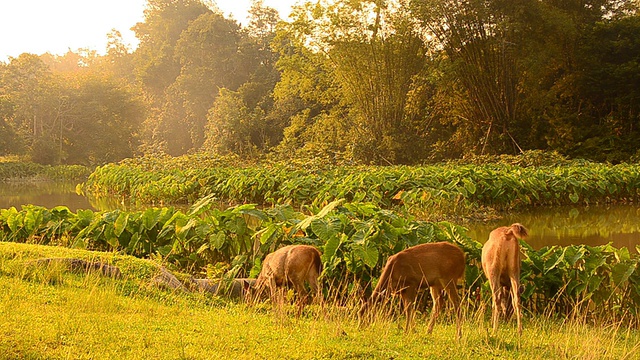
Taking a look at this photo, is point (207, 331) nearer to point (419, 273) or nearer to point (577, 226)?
point (419, 273)

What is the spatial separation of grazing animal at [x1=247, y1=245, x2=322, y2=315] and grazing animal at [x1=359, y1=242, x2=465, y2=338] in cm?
55

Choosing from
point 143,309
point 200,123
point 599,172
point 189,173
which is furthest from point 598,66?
point 200,123

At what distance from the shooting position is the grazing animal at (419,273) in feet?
13.0

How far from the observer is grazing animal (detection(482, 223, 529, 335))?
3.97 metres

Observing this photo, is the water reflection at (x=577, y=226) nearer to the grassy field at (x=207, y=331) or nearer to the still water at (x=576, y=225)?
the still water at (x=576, y=225)

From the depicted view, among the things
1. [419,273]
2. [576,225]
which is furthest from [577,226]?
[419,273]

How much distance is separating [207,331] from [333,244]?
5.63 ft

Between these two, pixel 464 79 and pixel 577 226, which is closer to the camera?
pixel 577 226

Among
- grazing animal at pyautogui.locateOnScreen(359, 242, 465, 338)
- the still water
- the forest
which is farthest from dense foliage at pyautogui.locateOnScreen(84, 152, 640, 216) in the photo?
the forest

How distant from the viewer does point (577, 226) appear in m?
10.4

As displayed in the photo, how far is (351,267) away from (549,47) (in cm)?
1941

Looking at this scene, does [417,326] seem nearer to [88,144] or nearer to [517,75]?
[517,75]

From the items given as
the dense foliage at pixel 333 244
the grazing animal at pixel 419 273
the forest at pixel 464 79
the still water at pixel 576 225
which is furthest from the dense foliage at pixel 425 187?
the forest at pixel 464 79

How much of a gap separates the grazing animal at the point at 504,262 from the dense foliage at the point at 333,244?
52 cm
